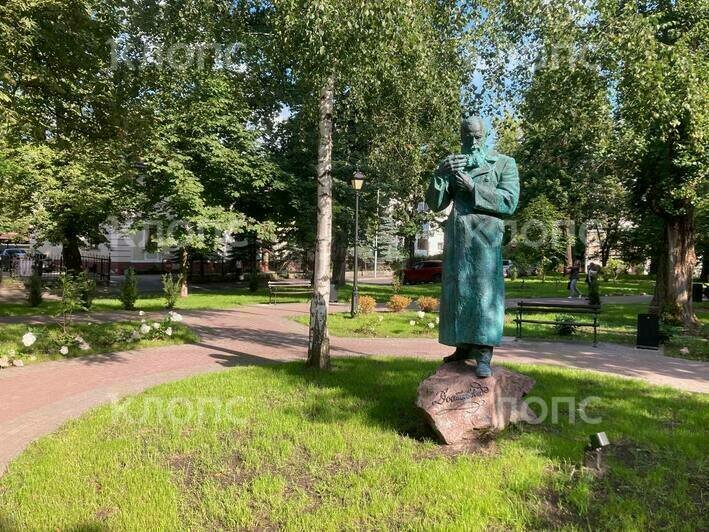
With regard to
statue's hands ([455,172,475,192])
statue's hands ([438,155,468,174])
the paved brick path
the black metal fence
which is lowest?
the paved brick path

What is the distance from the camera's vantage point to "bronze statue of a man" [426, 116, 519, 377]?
4.67 m

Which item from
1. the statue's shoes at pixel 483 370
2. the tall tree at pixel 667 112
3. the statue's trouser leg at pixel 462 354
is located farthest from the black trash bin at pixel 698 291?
the statue's shoes at pixel 483 370

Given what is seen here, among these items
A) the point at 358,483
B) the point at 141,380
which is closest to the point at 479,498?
the point at 358,483

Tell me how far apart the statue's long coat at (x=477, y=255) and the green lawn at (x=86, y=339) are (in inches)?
289

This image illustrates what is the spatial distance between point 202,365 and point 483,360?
5.43 metres

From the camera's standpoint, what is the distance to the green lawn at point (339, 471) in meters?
3.40

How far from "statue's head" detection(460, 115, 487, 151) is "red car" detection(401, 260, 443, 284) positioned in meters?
30.4

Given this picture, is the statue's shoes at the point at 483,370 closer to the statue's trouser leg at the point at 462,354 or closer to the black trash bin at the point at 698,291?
the statue's trouser leg at the point at 462,354

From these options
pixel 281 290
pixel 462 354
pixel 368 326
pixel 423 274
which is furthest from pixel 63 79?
pixel 423 274

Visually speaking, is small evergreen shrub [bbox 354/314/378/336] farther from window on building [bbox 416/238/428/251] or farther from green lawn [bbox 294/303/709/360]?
window on building [bbox 416/238/428/251]

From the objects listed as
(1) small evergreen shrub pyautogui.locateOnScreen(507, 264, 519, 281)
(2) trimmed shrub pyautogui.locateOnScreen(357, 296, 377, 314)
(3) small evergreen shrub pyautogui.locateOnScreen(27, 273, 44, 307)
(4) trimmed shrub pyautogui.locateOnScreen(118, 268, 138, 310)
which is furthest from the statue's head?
(1) small evergreen shrub pyautogui.locateOnScreen(507, 264, 519, 281)

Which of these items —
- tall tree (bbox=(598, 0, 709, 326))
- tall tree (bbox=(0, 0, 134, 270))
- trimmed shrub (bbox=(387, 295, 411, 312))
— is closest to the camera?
tall tree (bbox=(598, 0, 709, 326))

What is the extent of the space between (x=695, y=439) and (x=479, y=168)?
3.33 m

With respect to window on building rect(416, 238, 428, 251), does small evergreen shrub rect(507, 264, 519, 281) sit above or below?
below
